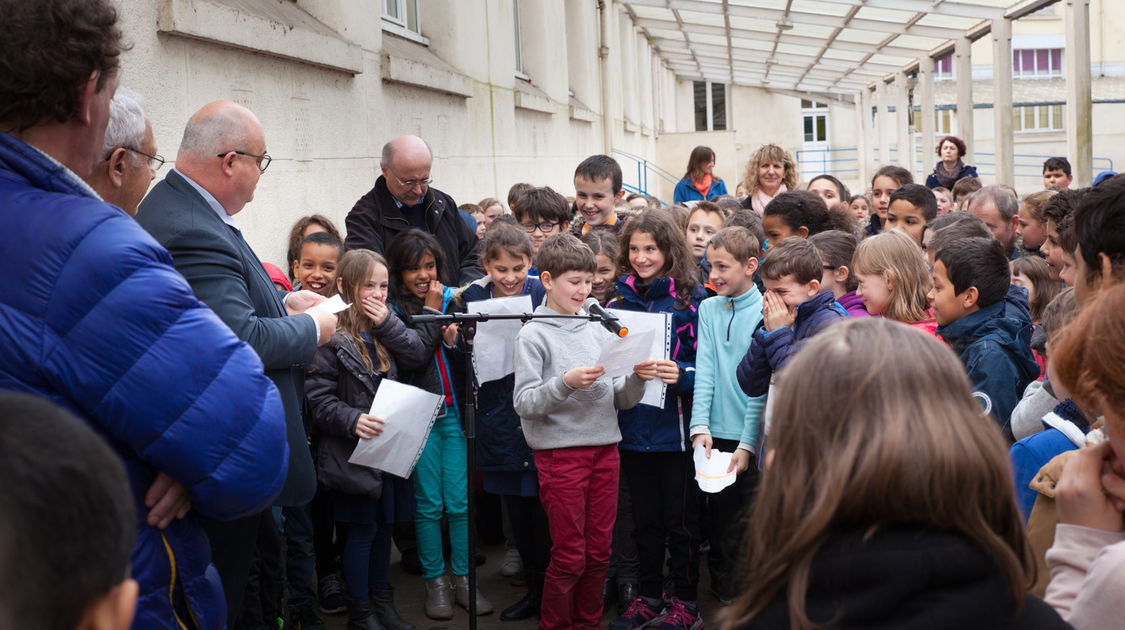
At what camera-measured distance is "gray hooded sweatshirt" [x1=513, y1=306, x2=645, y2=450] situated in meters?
3.93

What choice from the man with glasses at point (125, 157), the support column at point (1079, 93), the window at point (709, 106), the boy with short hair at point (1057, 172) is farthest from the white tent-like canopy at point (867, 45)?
the window at point (709, 106)

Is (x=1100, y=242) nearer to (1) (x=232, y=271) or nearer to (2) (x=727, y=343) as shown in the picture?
(2) (x=727, y=343)

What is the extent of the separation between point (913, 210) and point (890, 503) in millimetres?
5010

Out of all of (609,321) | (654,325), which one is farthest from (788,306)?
(609,321)

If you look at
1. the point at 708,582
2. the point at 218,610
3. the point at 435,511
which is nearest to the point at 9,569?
the point at 218,610

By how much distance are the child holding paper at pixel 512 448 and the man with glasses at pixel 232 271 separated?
156 centimetres

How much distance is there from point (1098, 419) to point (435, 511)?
117 inches

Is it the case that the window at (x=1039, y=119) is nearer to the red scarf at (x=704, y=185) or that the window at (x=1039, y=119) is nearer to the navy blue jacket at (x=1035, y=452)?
the red scarf at (x=704, y=185)

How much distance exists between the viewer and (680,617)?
13.7 feet

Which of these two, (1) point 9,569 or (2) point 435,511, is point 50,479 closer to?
(1) point 9,569

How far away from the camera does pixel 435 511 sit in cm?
452

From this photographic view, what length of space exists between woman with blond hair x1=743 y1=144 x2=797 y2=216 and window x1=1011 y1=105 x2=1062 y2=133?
3743 cm

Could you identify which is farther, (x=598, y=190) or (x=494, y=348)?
(x=598, y=190)

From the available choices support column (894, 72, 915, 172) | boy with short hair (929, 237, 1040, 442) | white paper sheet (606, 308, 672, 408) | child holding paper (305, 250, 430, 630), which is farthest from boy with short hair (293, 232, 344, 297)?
support column (894, 72, 915, 172)
